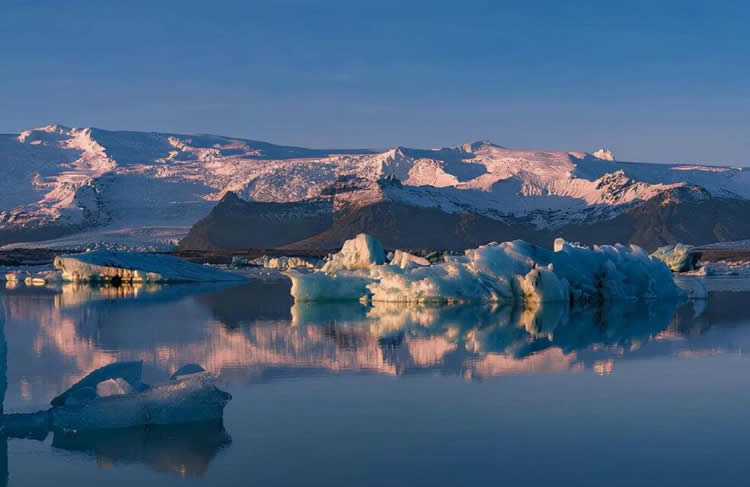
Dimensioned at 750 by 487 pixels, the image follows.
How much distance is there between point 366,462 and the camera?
26.6 feet

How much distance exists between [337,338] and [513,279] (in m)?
7.57

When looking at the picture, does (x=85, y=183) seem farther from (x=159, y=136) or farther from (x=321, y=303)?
(x=321, y=303)

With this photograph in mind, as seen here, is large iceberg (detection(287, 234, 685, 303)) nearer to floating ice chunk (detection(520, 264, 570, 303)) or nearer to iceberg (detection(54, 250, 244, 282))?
floating ice chunk (detection(520, 264, 570, 303))

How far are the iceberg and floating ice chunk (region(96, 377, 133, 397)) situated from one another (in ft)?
88.2

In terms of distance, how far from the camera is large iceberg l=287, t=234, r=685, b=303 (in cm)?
2308

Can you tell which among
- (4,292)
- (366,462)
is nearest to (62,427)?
(366,462)

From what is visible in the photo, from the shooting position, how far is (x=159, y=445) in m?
8.62

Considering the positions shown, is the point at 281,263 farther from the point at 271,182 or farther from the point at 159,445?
the point at 271,182

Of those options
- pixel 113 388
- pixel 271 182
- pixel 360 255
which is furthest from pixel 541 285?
pixel 271 182

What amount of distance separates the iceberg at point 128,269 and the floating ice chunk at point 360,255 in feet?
16.4

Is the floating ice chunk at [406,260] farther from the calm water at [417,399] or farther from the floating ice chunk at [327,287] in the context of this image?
the calm water at [417,399]

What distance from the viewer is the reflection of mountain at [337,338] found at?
1297cm

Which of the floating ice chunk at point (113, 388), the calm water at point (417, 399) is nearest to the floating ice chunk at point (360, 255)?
the calm water at point (417, 399)

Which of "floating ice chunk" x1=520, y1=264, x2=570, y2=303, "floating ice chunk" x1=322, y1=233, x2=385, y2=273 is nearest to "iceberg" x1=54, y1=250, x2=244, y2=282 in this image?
"floating ice chunk" x1=322, y1=233, x2=385, y2=273
